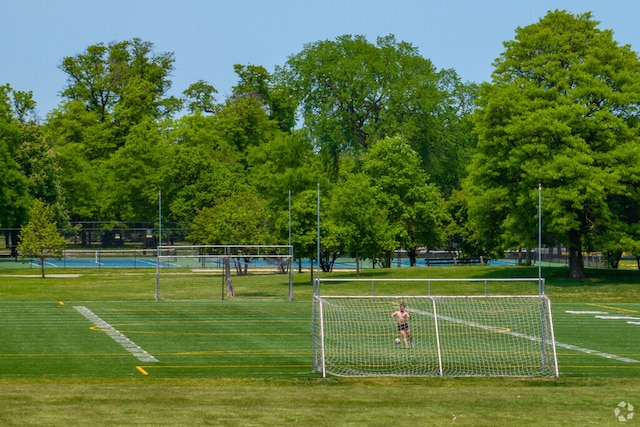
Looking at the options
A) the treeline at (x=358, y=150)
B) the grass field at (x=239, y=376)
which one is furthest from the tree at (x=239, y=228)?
the grass field at (x=239, y=376)

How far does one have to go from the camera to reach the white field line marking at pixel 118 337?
28.1 meters

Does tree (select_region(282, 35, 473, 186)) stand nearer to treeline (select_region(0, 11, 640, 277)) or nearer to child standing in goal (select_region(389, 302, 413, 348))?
treeline (select_region(0, 11, 640, 277))

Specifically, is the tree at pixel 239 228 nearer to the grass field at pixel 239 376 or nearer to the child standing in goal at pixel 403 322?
the grass field at pixel 239 376

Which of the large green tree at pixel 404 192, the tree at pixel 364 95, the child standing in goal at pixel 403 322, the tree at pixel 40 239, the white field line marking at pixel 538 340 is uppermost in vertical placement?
the tree at pixel 364 95

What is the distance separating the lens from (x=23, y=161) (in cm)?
9025

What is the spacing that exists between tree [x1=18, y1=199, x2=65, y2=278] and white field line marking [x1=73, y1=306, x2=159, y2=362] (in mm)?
25385

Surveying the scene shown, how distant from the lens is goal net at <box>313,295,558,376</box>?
2555 cm

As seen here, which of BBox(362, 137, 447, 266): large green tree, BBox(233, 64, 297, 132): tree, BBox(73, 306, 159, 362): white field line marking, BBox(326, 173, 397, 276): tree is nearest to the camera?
BBox(73, 306, 159, 362): white field line marking

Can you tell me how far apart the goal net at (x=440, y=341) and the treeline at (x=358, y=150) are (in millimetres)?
15952

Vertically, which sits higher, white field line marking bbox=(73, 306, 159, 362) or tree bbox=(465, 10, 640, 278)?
tree bbox=(465, 10, 640, 278)

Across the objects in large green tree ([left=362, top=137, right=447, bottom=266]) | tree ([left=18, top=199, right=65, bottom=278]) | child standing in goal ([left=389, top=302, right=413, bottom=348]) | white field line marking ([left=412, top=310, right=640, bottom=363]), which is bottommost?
white field line marking ([left=412, top=310, right=640, bottom=363])

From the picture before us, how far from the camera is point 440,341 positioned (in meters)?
32.2

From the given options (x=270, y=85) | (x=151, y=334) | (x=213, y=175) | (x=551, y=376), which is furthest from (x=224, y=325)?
(x=270, y=85)

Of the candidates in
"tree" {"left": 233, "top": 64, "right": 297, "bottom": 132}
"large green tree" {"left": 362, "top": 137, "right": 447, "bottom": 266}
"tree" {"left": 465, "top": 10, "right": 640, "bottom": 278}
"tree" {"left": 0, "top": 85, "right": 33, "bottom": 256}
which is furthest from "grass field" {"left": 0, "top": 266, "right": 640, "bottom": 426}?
"tree" {"left": 233, "top": 64, "right": 297, "bottom": 132}
